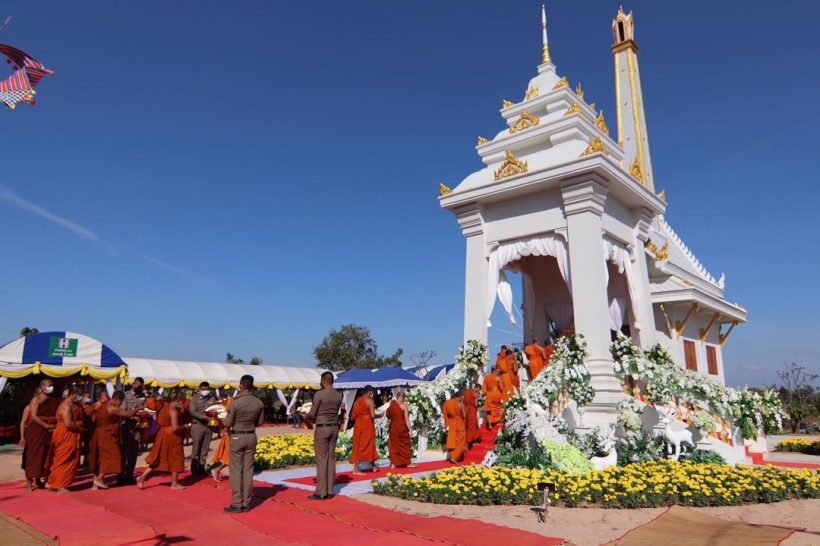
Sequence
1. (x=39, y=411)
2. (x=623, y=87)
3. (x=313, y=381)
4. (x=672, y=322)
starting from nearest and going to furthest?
(x=39, y=411) → (x=672, y=322) → (x=623, y=87) → (x=313, y=381)

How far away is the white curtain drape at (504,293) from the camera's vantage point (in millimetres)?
13133

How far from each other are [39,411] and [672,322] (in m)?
15.7

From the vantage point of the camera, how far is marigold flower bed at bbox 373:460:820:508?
708cm

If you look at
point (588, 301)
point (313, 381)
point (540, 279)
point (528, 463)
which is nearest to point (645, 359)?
point (588, 301)

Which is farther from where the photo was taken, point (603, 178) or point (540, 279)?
point (540, 279)

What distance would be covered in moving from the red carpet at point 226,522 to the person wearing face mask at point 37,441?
0.35 meters

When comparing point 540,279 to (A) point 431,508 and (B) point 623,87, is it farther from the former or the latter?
(B) point 623,87

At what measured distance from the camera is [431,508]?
22.9 feet

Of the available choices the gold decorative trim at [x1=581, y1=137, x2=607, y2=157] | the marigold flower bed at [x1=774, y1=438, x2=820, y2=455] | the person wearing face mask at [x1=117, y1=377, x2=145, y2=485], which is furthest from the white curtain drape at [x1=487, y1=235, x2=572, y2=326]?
the marigold flower bed at [x1=774, y1=438, x2=820, y2=455]

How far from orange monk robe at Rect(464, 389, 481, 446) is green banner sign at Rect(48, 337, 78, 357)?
13.0 m

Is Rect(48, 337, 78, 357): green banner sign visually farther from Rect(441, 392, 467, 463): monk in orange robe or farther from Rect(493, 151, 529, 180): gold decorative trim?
Rect(493, 151, 529, 180): gold decorative trim

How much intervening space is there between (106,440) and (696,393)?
987 centimetres

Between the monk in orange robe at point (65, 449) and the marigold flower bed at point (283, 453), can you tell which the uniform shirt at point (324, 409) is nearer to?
the marigold flower bed at point (283, 453)

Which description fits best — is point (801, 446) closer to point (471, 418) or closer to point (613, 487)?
point (471, 418)
